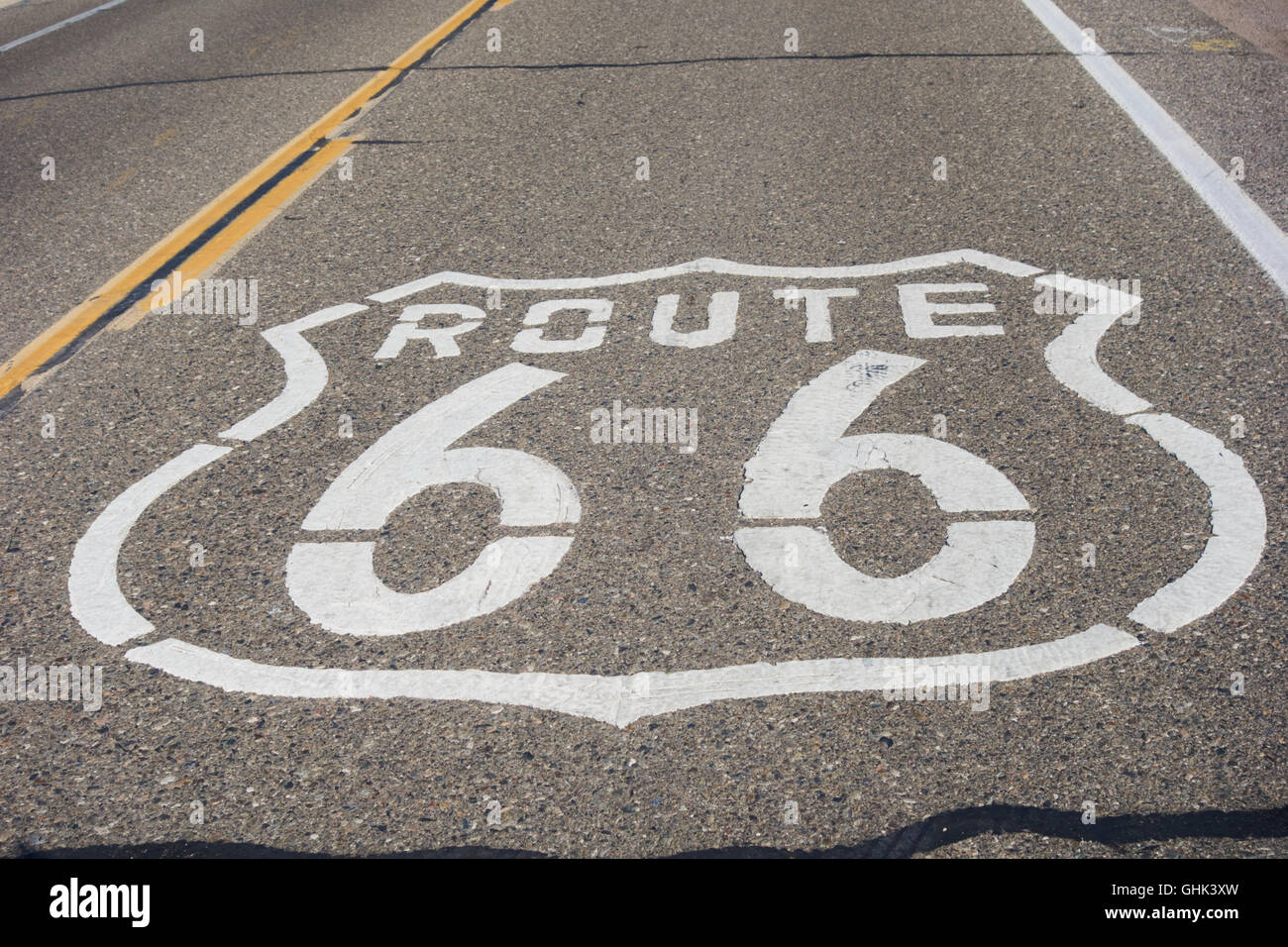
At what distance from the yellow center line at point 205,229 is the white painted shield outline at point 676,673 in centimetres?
141

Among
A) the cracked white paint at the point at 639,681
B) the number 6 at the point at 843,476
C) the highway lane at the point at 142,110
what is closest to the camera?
the cracked white paint at the point at 639,681

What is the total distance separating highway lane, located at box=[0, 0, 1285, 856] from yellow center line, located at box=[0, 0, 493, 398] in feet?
0.64

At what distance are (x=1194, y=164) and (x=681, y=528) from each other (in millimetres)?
3903

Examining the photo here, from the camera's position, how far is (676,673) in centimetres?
292

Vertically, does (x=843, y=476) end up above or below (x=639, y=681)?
above

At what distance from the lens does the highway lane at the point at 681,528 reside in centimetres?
260

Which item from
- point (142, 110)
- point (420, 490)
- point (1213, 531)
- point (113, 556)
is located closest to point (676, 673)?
point (420, 490)

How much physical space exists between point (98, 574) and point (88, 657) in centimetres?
41

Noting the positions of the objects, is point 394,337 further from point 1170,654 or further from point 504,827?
point 1170,654

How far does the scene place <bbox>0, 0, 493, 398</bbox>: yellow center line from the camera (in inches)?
197

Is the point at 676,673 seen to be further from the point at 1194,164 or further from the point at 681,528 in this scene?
the point at 1194,164

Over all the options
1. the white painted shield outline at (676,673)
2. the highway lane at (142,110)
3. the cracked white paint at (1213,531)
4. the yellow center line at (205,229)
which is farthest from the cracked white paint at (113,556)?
the cracked white paint at (1213,531)

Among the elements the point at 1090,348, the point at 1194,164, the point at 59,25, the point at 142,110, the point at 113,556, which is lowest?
the point at 113,556

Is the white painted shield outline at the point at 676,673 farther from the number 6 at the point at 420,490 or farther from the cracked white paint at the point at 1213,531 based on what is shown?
the number 6 at the point at 420,490
